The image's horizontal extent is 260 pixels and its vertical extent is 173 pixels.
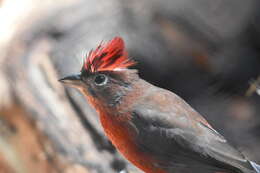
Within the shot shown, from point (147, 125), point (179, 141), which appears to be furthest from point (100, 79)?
point (179, 141)

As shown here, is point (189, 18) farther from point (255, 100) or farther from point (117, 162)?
Result: point (117, 162)

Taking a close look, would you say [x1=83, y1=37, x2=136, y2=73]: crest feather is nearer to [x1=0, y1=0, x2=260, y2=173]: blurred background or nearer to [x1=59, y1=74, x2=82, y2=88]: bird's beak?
[x1=59, y1=74, x2=82, y2=88]: bird's beak

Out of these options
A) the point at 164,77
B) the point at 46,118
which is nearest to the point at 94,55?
the point at 46,118

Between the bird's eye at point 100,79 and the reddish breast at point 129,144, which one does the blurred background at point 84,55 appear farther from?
the bird's eye at point 100,79

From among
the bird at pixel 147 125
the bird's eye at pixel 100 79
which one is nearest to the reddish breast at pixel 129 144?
the bird at pixel 147 125

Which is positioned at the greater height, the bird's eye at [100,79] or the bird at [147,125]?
the bird's eye at [100,79]

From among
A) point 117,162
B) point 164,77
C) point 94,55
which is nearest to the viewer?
point 94,55

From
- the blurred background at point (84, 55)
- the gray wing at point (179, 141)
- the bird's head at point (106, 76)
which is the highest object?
the blurred background at point (84, 55)

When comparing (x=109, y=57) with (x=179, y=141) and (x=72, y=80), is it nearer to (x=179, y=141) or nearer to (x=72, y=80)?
(x=72, y=80)
